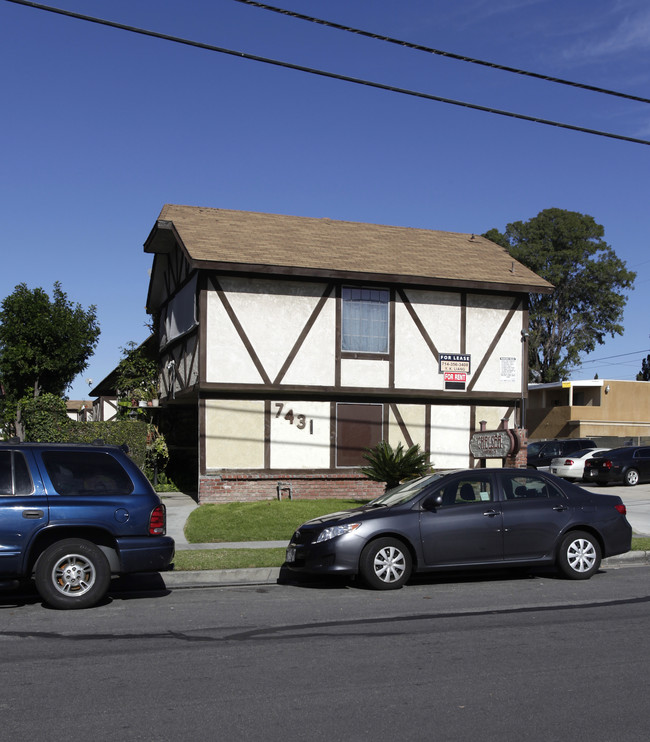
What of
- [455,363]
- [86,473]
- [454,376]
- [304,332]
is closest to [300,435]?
[304,332]

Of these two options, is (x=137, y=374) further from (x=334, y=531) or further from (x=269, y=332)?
(x=334, y=531)

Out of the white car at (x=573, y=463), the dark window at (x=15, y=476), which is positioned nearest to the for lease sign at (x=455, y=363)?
the white car at (x=573, y=463)

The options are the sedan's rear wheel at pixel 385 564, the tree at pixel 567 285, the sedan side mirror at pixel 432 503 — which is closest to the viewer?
the sedan's rear wheel at pixel 385 564

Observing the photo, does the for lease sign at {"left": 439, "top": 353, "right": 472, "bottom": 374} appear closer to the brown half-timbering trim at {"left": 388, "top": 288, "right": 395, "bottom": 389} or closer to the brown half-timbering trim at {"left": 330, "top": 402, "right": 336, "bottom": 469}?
the brown half-timbering trim at {"left": 388, "top": 288, "right": 395, "bottom": 389}

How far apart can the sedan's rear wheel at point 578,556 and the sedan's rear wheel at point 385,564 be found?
2200 millimetres

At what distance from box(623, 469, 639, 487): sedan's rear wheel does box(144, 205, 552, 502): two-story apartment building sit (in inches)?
244

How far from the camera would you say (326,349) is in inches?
837

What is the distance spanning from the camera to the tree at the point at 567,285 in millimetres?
55094

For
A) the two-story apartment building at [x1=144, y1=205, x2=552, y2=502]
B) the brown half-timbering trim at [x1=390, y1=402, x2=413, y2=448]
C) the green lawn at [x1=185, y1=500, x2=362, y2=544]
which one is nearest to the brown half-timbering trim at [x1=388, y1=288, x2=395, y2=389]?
the two-story apartment building at [x1=144, y1=205, x2=552, y2=502]

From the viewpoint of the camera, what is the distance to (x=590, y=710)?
5527 mm

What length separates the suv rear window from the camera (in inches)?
363

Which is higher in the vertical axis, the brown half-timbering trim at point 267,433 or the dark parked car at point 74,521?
the brown half-timbering trim at point 267,433

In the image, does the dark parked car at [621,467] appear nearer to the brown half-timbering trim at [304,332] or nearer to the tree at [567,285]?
the brown half-timbering trim at [304,332]

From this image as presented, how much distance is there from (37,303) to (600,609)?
20.2 metres
